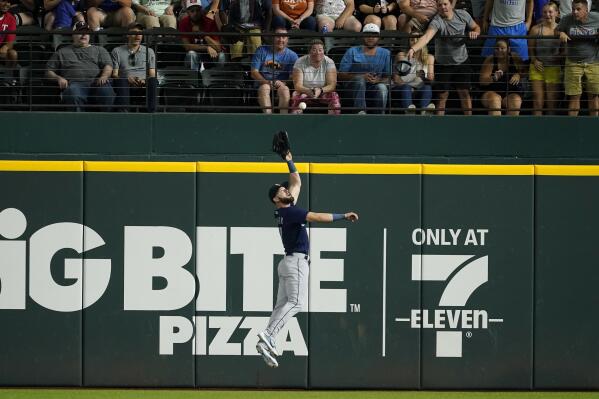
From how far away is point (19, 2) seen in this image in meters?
14.4

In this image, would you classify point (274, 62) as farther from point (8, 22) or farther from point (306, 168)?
point (8, 22)

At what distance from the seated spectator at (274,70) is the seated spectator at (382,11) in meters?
1.52

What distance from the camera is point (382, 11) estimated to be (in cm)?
1407

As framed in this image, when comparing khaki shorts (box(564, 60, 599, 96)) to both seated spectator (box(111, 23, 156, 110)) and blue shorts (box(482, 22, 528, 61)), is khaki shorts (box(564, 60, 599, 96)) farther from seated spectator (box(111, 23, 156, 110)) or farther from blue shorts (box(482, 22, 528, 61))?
seated spectator (box(111, 23, 156, 110))

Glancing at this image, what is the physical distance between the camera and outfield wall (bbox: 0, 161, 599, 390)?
473 inches

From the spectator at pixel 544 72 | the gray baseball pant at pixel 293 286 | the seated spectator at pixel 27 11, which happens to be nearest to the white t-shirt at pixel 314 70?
the gray baseball pant at pixel 293 286

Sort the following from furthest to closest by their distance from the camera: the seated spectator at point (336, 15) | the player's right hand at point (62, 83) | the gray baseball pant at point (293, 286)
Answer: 1. the seated spectator at point (336, 15)
2. the player's right hand at point (62, 83)
3. the gray baseball pant at point (293, 286)

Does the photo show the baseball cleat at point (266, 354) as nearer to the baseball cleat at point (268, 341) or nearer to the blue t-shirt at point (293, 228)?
the baseball cleat at point (268, 341)

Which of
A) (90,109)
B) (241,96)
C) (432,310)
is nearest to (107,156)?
(90,109)

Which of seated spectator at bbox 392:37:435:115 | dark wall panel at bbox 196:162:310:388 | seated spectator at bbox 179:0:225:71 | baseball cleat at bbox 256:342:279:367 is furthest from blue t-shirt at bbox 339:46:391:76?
baseball cleat at bbox 256:342:279:367

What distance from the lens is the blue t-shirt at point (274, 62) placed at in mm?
12664

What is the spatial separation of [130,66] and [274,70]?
1660 millimetres

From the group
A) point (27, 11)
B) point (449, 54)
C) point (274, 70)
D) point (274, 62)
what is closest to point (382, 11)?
point (449, 54)

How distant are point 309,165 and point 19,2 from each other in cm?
492
